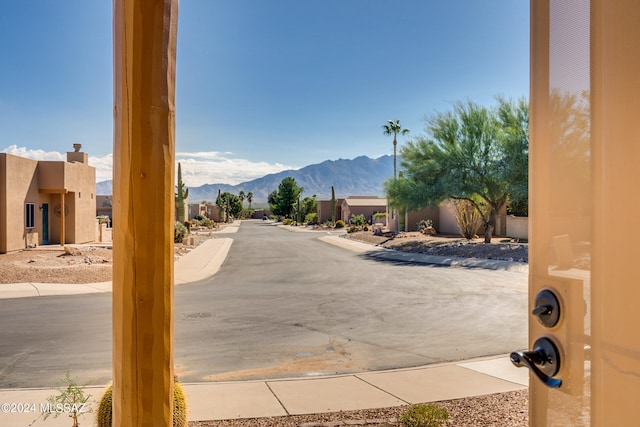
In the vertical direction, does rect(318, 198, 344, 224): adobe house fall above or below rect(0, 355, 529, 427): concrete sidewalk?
above

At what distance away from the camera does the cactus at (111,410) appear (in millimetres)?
3916

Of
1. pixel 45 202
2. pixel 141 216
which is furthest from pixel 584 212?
pixel 45 202

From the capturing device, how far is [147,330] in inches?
120

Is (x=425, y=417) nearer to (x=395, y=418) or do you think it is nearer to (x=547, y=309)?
(x=395, y=418)

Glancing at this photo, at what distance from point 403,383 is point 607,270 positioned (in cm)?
508

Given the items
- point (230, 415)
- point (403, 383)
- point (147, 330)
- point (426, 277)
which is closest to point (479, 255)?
point (426, 277)

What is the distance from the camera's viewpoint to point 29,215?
2370 centimetres

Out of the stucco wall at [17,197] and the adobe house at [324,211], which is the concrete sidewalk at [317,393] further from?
the adobe house at [324,211]

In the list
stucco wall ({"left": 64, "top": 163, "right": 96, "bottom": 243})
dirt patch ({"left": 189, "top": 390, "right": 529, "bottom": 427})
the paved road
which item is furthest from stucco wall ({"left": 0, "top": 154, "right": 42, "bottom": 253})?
dirt patch ({"left": 189, "top": 390, "right": 529, "bottom": 427})

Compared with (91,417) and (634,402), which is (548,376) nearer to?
(634,402)

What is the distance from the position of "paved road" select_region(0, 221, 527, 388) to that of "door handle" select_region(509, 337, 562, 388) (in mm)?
5226

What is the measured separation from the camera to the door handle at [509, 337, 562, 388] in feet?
4.79

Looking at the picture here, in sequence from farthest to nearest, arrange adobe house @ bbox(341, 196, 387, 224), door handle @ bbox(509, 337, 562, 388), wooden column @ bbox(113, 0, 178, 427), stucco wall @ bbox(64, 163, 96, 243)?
adobe house @ bbox(341, 196, 387, 224) < stucco wall @ bbox(64, 163, 96, 243) < wooden column @ bbox(113, 0, 178, 427) < door handle @ bbox(509, 337, 562, 388)

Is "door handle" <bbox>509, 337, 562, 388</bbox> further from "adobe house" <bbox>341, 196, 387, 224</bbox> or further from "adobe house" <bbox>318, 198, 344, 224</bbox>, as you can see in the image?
"adobe house" <bbox>318, 198, 344, 224</bbox>
